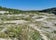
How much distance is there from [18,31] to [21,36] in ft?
2.36

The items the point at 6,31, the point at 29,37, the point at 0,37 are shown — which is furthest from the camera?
the point at 6,31

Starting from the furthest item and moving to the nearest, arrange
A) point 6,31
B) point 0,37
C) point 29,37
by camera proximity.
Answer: point 6,31 → point 0,37 → point 29,37

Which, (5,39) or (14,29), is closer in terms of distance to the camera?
(5,39)

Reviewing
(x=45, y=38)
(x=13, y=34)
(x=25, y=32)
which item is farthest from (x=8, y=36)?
(x=45, y=38)

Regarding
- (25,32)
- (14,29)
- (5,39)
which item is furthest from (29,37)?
(14,29)

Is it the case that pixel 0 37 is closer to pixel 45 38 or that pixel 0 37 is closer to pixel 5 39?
pixel 5 39

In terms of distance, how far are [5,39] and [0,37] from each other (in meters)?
Answer: 0.31

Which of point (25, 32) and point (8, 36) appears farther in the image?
point (8, 36)

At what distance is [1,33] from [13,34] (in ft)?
1.44

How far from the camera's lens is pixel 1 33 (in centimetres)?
737

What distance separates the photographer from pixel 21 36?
6746 millimetres

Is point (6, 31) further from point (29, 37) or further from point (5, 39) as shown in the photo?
point (29, 37)

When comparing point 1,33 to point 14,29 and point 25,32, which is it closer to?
point 14,29

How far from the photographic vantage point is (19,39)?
22.2 ft
